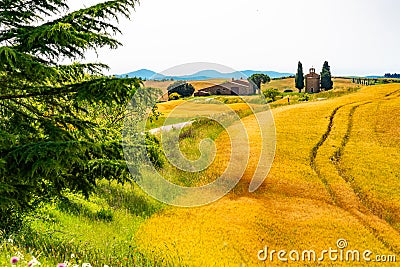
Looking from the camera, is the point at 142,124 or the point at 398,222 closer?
the point at 398,222

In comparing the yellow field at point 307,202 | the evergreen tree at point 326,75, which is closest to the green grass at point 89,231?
the yellow field at point 307,202

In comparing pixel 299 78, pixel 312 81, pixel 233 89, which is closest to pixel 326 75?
pixel 312 81

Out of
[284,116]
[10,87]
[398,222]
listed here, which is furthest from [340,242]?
[284,116]

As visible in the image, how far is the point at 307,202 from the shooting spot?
14898 mm

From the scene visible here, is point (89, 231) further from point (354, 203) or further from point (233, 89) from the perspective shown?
point (233, 89)

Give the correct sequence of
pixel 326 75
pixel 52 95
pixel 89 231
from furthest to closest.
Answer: pixel 326 75 → pixel 89 231 → pixel 52 95

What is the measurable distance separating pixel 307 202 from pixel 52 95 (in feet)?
35.2

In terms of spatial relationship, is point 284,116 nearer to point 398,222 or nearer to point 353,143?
point 353,143

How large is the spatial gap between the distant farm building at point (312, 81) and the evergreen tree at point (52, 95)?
34.7 metres

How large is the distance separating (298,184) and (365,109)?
9770mm

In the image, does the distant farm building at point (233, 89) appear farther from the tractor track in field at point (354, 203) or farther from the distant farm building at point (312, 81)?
the distant farm building at point (312, 81)

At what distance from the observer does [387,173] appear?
16.4 m

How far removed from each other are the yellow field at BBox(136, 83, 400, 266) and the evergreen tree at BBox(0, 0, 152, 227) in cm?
304

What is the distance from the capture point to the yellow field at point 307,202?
10.6 m
